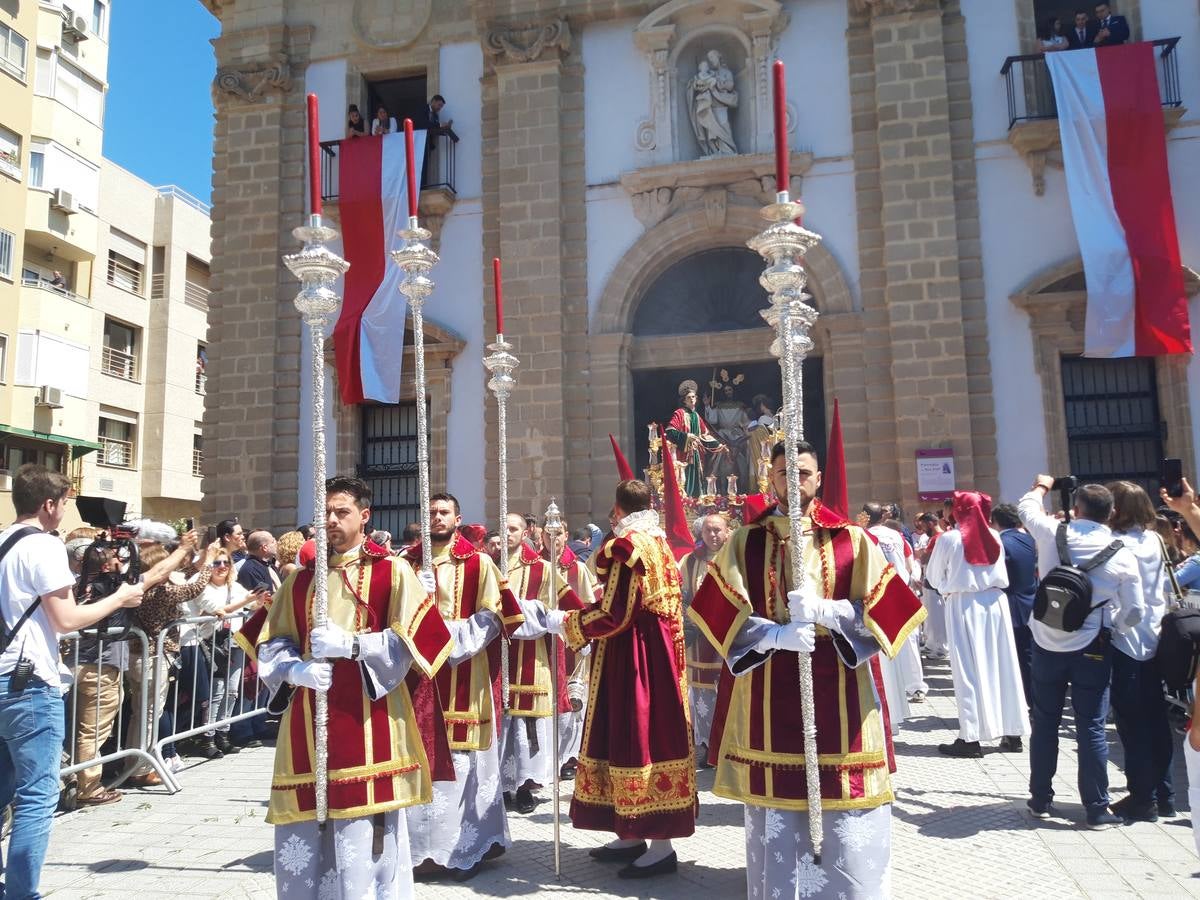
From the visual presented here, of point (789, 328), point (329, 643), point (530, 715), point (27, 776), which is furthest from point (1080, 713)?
point (27, 776)

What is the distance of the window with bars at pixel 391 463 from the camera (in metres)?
14.2

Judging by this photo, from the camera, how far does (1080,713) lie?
5125 millimetres

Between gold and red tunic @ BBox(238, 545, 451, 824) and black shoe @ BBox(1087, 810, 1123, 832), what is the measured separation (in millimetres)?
3657

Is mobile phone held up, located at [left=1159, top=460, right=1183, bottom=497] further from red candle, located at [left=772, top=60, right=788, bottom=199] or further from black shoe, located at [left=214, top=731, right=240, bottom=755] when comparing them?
black shoe, located at [left=214, top=731, right=240, bottom=755]

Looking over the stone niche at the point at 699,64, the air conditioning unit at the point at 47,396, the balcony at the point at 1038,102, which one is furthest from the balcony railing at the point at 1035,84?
the air conditioning unit at the point at 47,396

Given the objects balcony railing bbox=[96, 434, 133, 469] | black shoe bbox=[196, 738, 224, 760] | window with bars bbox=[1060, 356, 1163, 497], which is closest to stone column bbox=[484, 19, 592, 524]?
black shoe bbox=[196, 738, 224, 760]

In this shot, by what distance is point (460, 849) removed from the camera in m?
4.65

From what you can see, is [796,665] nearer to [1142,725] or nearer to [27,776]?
[1142,725]

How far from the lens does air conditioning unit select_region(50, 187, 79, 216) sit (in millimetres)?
24484

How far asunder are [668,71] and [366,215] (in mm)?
4813

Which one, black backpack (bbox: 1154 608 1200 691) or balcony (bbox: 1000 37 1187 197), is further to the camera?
balcony (bbox: 1000 37 1187 197)

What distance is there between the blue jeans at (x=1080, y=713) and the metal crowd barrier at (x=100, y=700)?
5.46 m

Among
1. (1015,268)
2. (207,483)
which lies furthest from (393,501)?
(1015,268)

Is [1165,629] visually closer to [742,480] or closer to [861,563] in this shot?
[861,563]
